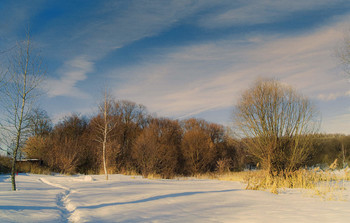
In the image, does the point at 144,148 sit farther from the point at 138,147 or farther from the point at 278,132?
the point at 278,132

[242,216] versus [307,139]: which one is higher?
[307,139]

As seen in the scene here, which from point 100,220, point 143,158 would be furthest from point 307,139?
point 143,158

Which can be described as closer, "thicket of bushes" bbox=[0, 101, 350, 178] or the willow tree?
the willow tree

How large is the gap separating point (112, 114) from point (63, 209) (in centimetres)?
3117

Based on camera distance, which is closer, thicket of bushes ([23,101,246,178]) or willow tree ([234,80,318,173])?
willow tree ([234,80,318,173])

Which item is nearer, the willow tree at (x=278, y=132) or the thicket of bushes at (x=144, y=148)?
the willow tree at (x=278, y=132)

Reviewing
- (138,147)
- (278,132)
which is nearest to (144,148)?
(138,147)

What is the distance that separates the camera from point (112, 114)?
118ft

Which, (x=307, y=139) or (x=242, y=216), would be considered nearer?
(x=242, y=216)

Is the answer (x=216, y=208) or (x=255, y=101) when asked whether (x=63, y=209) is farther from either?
(x=255, y=101)

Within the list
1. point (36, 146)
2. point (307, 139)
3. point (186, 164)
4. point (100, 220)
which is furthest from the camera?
point (186, 164)

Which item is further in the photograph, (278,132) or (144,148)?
(144,148)

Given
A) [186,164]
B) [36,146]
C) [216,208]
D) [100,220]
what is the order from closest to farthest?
[100,220] → [216,208] → [36,146] → [186,164]

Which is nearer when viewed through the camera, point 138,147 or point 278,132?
point 278,132
